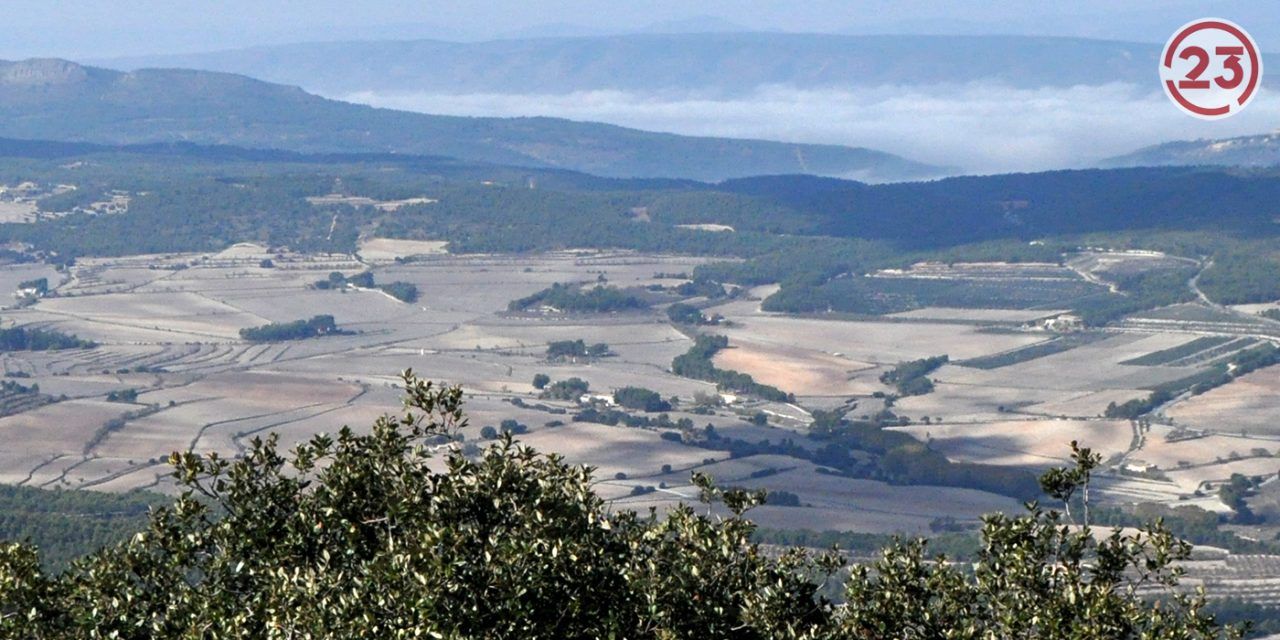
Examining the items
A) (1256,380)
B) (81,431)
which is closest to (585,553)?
(81,431)

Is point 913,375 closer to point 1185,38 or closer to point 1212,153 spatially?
point 1185,38

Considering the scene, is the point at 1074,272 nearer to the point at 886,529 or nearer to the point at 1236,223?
the point at 1236,223

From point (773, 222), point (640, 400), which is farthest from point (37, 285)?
point (773, 222)

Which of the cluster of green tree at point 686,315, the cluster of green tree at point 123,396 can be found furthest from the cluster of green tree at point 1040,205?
the cluster of green tree at point 123,396

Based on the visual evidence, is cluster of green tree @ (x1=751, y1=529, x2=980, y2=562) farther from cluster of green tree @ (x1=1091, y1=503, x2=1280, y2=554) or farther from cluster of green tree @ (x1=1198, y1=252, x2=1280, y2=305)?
cluster of green tree @ (x1=1198, y1=252, x2=1280, y2=305)

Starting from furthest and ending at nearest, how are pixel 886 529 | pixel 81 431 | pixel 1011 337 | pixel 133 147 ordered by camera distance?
pixel 133 147
pixel 1011 337
pixel 81 431
pixel 886 529

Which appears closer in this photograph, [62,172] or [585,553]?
[585,553]
